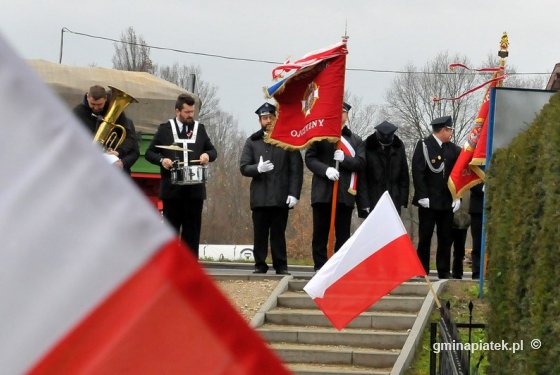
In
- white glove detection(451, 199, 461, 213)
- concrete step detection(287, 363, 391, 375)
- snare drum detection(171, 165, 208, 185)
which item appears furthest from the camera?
white glove detection(451, 199, 461, 213)

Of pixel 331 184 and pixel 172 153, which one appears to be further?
pixel 331 184

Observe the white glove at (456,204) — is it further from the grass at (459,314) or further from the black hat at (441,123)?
the grass at (459,314)

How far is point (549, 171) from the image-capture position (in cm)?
532

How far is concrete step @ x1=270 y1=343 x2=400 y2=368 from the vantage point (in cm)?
1003

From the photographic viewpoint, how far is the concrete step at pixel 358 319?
1093 cm

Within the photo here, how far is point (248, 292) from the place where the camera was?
1201 cm

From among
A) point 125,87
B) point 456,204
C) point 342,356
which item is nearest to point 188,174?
point 342,356

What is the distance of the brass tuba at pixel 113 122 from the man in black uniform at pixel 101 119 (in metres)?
0.05

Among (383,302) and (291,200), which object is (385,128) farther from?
(383,302)

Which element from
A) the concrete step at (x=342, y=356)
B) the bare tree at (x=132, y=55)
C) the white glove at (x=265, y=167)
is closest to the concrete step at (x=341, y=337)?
the concrete step at (x=342, y=356)

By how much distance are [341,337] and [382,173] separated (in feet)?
10.6

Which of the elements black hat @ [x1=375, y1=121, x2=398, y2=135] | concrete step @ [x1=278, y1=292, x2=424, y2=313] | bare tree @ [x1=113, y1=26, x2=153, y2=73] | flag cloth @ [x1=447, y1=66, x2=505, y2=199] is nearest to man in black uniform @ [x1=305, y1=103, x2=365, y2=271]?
black hat @ [x1=375, y1=121, x2=398, y2=135]

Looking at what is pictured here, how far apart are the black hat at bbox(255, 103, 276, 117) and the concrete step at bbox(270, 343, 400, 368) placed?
12.4ft

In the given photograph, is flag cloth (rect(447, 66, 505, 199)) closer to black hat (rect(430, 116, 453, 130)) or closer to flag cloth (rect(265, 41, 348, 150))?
black hat (rect(430, 116, 453, 130))
